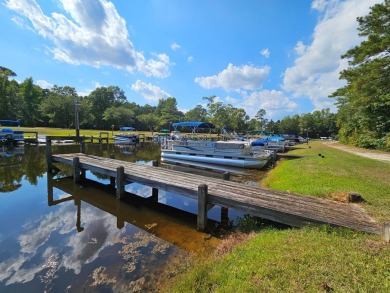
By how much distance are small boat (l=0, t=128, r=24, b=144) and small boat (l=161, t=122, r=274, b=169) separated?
754 inches

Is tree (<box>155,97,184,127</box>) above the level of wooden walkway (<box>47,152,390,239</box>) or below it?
above

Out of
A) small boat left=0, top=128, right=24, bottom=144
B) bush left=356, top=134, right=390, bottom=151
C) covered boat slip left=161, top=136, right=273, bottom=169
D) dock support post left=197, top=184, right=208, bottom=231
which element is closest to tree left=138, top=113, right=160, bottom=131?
small boat left=0, top=128, right=24, bottom=144

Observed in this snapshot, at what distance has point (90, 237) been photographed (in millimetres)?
5586

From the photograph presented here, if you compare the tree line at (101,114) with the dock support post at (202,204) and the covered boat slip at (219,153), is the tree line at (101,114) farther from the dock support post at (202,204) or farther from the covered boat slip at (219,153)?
the dock support post at (202,204)

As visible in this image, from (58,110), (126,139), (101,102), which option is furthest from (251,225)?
(101,102)

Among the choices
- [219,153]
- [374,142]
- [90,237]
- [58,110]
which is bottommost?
[90,237]

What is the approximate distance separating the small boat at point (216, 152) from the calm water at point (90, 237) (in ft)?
25.8

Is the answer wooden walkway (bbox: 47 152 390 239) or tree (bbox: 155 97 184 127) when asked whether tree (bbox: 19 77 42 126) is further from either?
wooden walkway (bbox: 47 152 390 239)

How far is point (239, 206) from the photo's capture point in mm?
5262

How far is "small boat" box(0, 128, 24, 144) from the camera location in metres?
24.0

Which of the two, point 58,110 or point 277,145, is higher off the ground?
point 58,110

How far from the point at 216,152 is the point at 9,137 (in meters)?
24.7

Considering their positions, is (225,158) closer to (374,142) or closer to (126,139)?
(374,142)

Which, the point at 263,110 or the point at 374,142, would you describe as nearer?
the point at 374,142
